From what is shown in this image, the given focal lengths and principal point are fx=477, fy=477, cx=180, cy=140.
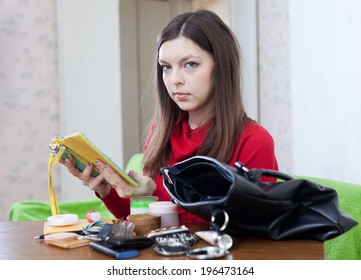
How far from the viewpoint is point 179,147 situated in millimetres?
1358

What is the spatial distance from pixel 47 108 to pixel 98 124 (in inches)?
13.0

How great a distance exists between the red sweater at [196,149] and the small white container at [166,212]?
0.24m

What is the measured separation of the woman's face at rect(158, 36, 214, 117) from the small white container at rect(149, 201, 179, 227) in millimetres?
327

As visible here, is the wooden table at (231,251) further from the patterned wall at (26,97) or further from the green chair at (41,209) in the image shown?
the patterned wall at (26,97)

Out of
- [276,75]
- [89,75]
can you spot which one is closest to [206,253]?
[276,75]

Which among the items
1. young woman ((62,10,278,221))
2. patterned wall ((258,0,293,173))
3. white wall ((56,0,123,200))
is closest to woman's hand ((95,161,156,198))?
young woman ((62,10,278,221))

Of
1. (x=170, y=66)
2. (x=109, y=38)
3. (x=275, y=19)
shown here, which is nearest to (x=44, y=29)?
(x=109, y=38)

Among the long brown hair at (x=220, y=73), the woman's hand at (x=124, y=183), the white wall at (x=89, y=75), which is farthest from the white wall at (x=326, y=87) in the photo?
the white wall at (x=89, y=75)

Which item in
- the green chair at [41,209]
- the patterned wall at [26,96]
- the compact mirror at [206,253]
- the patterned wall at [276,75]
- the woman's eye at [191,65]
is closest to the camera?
the compact mirror at [206,253]

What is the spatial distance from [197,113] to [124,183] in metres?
0.35

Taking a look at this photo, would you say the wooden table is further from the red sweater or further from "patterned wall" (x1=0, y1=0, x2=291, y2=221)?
"patterned wall" (x1=0, y1=0, x2=291, y2=221)

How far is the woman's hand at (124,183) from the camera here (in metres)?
1.09
